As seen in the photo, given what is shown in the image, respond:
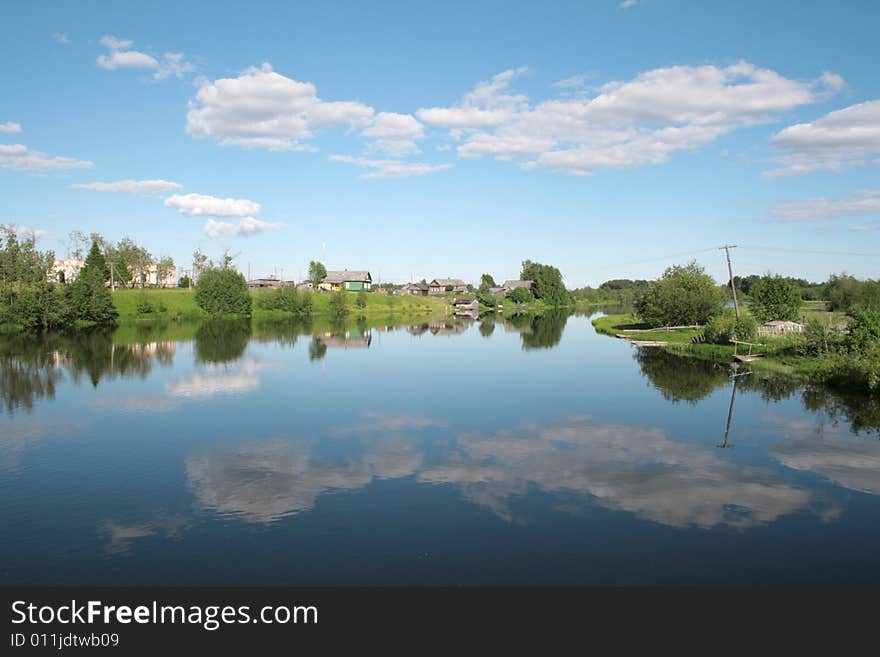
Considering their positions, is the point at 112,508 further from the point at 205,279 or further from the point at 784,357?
the point at 205,279

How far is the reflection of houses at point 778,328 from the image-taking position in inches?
1925

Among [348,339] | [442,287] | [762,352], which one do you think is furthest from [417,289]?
[762,352]

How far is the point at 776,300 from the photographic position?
6488 cm

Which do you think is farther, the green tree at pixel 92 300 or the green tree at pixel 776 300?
the green tree at pixel 92 300

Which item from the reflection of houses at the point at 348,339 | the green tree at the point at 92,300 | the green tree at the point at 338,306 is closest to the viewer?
the reflection of houses at the point at 348,339

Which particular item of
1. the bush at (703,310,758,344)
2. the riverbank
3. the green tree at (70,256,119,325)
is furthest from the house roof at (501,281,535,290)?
the bush at (703,310,758,344)

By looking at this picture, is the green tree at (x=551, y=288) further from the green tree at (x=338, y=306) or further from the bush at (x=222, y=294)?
the bush at (x=222, y=294)

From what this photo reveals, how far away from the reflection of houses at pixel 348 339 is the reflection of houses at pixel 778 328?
121 feet

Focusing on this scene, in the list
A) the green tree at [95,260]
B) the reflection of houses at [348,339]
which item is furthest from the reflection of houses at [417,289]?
the reflection of houses at [348,339]

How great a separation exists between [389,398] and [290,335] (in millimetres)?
40936

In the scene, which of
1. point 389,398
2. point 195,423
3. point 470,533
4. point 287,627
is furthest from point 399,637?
point 389,398

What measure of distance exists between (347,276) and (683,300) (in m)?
105

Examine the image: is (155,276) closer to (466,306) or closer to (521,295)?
(466,306)

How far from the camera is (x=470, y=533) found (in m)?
14.1
